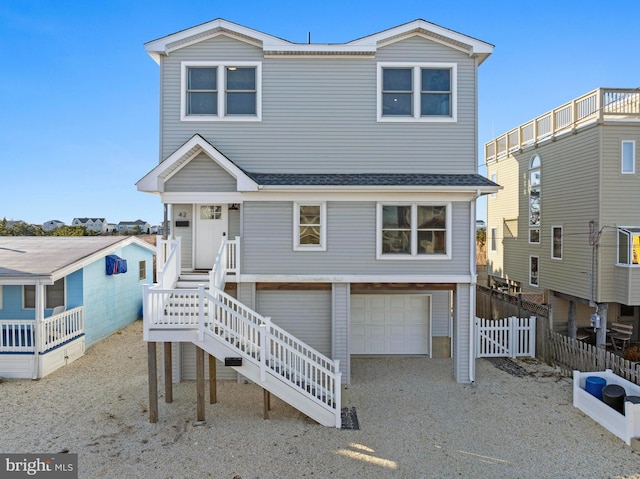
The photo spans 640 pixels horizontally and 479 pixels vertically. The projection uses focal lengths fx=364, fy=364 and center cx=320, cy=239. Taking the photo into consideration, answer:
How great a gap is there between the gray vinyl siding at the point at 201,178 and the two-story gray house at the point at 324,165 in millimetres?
30

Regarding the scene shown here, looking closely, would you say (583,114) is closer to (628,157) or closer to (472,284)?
(628,157)

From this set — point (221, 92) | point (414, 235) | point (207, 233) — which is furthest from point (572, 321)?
point (221, 92)

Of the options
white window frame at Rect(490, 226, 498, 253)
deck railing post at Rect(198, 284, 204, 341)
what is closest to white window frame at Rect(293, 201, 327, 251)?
deck railing post at Rect(198, 284, 204, 341)

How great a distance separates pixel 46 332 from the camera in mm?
10664

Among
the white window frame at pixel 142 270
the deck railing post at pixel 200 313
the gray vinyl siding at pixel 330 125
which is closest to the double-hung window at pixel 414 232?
the gray vinyl siding at pixel 330 125

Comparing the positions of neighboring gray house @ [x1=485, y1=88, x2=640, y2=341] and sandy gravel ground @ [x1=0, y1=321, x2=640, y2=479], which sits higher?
neighboring gray house @ [x1=485, y1=88, x2=640, y2=341]

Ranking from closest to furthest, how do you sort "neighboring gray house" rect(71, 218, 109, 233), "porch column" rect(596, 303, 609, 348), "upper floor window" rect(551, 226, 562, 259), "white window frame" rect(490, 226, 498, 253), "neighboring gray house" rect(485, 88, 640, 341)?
"neighboring gray house" rect(485, 88, 640, 341)
"porch column" rect(596, 303, 609, 348)
"upper floor window" rect(551, 226, 562, 259)
"white window frame" rect(490, 226, 498, 253)
"neighboring gray house" rect(71, 218, 109, 233)

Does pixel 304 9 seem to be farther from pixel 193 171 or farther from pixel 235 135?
pixel 193 171

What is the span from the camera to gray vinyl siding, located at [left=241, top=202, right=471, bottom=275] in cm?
982

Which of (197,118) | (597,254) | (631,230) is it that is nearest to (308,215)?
(197,118)

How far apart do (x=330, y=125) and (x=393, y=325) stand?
6.61m

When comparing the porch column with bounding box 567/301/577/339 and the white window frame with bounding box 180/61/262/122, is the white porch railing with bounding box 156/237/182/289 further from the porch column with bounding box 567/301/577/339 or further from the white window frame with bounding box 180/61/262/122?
the porch column with bounding box 567/301/577/339

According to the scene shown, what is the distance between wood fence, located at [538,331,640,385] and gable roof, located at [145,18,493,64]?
8434 mm

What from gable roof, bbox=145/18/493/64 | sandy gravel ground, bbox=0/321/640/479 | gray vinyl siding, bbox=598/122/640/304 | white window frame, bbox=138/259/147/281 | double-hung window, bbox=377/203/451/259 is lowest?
sandy gravel ground, bbox=0/321/640/479
